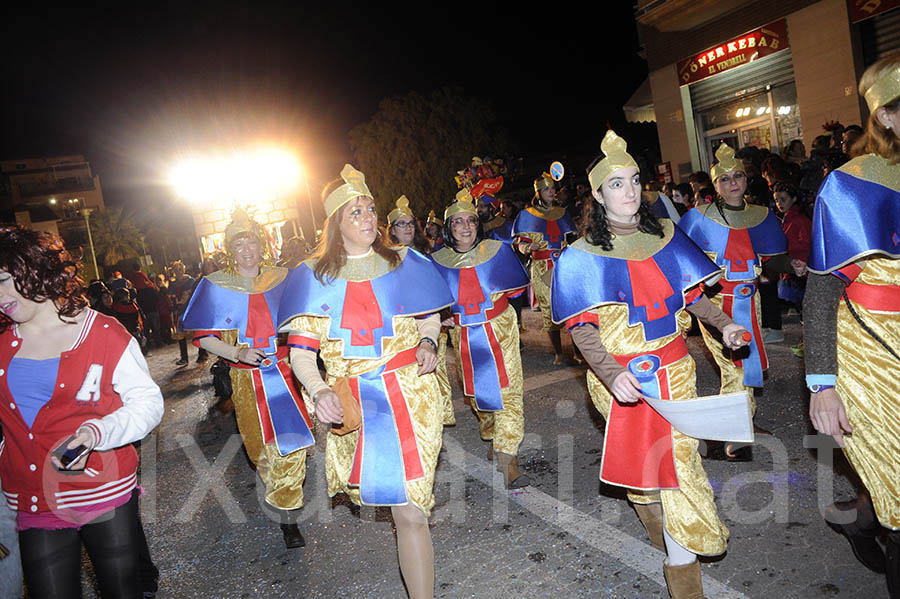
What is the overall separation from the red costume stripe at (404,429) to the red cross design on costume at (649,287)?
1222mm

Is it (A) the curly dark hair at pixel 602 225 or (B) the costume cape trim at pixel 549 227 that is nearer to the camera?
(A) the curly dark hair at pixel 602 225

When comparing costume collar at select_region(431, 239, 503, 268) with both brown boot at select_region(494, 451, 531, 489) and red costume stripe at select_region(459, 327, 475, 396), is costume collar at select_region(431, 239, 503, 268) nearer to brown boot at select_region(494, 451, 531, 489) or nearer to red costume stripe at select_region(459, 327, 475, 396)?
red costume stripe at select_region(459, 327, 475, 396)

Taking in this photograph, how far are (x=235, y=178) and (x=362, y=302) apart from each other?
2803 centimetres

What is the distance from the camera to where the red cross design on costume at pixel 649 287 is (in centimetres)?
318

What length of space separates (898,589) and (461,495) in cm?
316

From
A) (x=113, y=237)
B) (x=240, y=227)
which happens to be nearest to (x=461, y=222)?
(x=240, y=227)

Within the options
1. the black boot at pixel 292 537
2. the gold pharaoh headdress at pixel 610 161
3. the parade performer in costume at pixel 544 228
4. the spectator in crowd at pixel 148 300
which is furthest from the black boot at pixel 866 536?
the spectator in crowd at pixel 148 300

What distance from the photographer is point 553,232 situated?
31.9 feet

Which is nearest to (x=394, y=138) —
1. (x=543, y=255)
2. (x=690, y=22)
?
(x=690, y=22)

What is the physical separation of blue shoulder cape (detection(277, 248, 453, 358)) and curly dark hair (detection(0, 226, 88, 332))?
3.29ft

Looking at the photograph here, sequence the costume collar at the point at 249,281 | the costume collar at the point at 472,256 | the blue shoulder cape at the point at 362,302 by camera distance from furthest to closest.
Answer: the costume collar at the point at 472,256, the costume collar at the point at 249,281, the blue shoulder cape at the point at 362,302

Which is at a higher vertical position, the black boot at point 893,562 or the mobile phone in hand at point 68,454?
the mobile phone in hand at point 68,454

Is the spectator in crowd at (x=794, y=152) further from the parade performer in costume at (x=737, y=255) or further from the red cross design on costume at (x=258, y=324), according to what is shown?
the red cross design on costume at (x=258, y=324)

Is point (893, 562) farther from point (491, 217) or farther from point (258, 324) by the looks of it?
point (491, 217)
